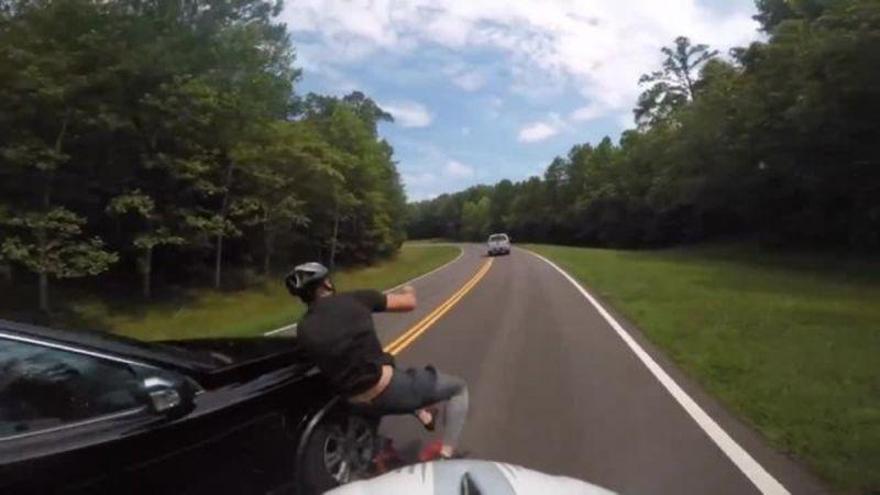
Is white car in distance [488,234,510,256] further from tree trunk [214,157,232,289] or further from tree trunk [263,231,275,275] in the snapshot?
tree trunk [214,157,232,289]

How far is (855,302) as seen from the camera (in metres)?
21.7

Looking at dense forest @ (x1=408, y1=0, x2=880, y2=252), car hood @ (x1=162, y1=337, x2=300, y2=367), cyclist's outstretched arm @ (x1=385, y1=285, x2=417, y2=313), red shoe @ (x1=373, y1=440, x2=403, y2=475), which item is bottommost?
red shoe @ (x1=373, y1=440, x2=403, y2=475)

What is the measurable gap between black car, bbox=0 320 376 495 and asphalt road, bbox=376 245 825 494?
2004 mm

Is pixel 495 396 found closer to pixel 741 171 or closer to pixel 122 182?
pixel 122 182

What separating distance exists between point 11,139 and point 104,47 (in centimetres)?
425

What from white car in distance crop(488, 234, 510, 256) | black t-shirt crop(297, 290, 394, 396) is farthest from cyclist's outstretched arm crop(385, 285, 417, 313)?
white car in distance crop(488, 234, 510, 256)

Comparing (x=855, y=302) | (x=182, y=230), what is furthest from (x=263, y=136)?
(x=855, y=302)

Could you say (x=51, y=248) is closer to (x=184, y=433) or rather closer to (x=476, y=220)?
(x=184, y=433)

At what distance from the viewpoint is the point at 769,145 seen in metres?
46.4

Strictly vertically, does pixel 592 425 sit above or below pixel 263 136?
below

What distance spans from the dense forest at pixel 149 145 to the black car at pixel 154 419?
23755mm

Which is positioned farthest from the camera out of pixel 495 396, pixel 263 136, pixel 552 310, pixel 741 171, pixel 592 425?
pixel 741 171

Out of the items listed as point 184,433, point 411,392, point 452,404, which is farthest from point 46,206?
point 184,433

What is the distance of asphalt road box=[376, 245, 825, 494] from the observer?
6.12 metres
